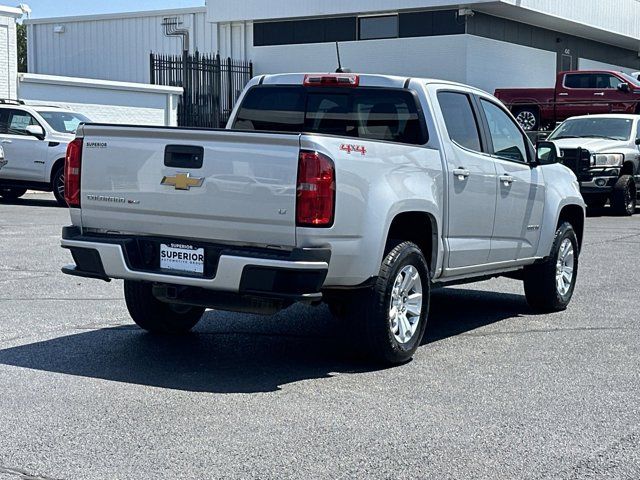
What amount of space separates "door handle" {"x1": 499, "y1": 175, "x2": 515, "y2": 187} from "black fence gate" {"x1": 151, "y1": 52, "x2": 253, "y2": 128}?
2793 cm

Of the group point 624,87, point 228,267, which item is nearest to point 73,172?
point 228,267

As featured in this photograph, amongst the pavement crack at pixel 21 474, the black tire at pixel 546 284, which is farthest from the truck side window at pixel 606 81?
the pavement crack at pixel 21 474

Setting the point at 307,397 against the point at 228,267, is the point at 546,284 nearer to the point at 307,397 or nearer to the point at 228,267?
the point at 307,397

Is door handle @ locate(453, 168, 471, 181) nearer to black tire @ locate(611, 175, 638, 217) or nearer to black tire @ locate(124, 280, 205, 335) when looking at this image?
black tire @ locate(124, 280, 205, 335)

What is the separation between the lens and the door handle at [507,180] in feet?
28.9

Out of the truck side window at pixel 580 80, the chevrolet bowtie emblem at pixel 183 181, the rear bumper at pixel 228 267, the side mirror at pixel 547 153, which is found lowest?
the rear bumper at pixel 228 267

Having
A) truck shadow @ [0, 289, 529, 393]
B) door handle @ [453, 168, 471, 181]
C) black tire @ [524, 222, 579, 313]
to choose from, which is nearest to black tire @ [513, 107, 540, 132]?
black tire @ [524, 222, 579, 313]

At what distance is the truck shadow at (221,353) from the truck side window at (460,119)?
1.55 m

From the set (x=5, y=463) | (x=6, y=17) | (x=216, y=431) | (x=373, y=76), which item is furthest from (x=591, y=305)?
(x=6, y=17)

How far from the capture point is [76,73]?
44844mm

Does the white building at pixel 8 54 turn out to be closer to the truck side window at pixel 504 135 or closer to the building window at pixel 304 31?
the building window at pixel 304 31

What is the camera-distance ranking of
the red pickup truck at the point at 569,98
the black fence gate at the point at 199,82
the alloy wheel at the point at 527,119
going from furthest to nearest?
the black fence gate at the point at 199,82
the alloy wheel at the point at 527,119
the red pickup truck at the point at 569,98

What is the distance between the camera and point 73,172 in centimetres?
741

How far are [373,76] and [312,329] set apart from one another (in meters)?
2.07
